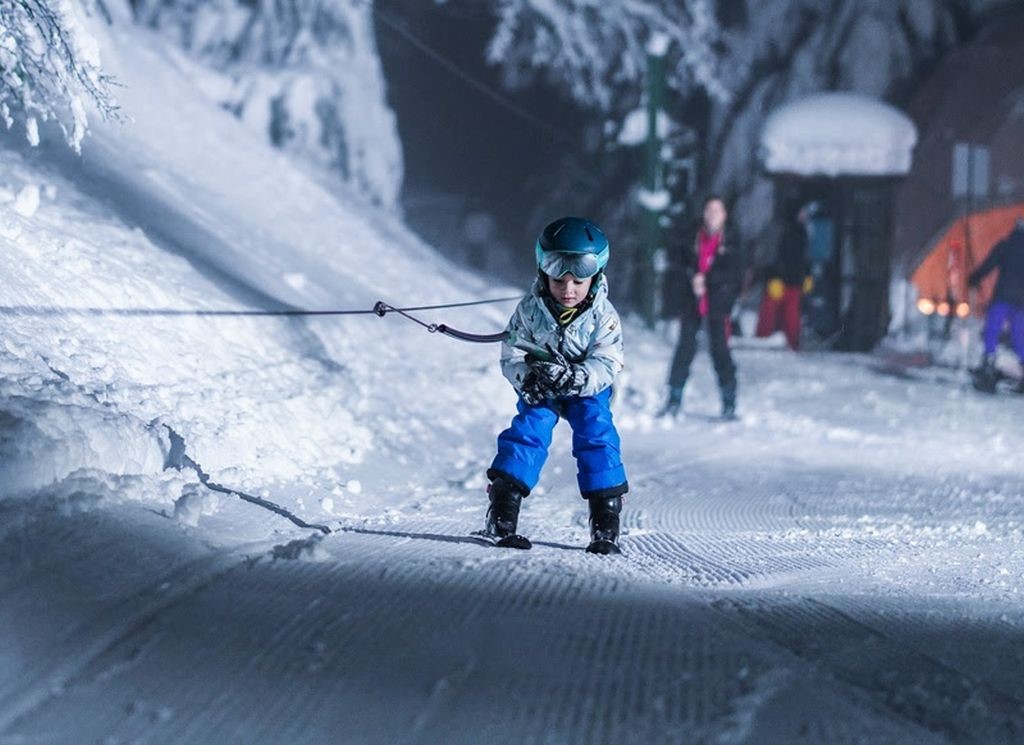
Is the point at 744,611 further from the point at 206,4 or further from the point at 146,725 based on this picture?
the point at 206,4

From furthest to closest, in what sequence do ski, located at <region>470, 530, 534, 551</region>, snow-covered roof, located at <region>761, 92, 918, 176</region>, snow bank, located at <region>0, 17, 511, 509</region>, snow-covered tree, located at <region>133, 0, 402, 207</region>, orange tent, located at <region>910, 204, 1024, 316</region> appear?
orange tent, located at <region>910, 204, 1024, 316</region>, snow-covered roof, located at <region>761, 92, 918, 176</region>, snow-covered tree, located at <region>133, 0, 402, 207</region>, snow bank, located at <region>0, 17, 511, 509</region>, ski, located at <region>470, 530, 534, 551</region>

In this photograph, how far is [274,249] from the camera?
1091cm

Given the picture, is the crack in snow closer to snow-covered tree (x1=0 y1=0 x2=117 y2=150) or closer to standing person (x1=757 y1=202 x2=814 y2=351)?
snow-covered tree (x1=0 y1=0 x2=117 y2=150)

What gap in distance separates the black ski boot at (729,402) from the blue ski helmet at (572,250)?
5.06m

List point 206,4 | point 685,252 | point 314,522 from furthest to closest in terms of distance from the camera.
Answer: point 206,4
point 685,252
point 314,522

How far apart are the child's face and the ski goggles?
0.02m

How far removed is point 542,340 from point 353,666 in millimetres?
1801

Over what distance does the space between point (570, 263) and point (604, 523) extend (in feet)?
3.35

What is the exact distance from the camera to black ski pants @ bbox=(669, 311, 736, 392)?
917cm

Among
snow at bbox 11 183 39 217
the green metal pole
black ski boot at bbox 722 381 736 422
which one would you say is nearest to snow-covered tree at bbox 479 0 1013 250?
the green metal pole

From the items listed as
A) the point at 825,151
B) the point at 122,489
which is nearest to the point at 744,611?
the point at 122,489

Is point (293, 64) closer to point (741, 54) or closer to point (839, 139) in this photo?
point (839, 139)

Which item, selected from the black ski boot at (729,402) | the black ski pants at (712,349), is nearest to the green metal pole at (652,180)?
the black ski boot at (729,402)

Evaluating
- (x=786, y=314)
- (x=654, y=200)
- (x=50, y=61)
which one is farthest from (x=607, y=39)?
(x=50, y=61)
